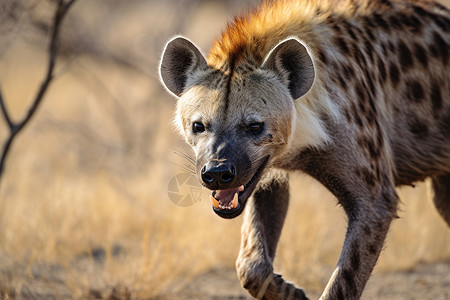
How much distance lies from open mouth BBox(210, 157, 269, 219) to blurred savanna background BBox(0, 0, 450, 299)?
323mm

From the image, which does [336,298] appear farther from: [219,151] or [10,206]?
[10,206]

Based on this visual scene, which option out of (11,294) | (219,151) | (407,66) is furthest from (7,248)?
(407,66)

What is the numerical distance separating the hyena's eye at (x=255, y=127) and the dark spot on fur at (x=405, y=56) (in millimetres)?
912

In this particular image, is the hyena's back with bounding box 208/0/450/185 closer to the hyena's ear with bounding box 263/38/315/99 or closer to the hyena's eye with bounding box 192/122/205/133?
the hyena's ear with bounding box 263/38/315/99

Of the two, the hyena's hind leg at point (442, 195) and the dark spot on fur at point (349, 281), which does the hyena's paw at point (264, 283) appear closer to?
the dark spot on fur at point (349, 281)

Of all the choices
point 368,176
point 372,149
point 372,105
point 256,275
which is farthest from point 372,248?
point 372,105

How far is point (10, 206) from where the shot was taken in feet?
17.6

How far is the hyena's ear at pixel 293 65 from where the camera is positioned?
2.63 meters

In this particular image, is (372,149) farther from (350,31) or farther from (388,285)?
(388,285)

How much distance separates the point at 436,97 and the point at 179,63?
1228 mm

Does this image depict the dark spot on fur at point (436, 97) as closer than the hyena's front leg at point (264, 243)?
No

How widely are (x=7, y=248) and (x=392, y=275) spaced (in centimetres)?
242

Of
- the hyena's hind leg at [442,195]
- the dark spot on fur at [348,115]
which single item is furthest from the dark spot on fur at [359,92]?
the hyena's hind leg at [442,195]

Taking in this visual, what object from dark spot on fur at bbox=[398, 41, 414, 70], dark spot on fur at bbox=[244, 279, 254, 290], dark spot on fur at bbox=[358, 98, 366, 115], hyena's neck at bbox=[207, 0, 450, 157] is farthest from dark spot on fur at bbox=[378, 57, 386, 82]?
dark spot on fur at bbox=[244, 279, 254, 290]
